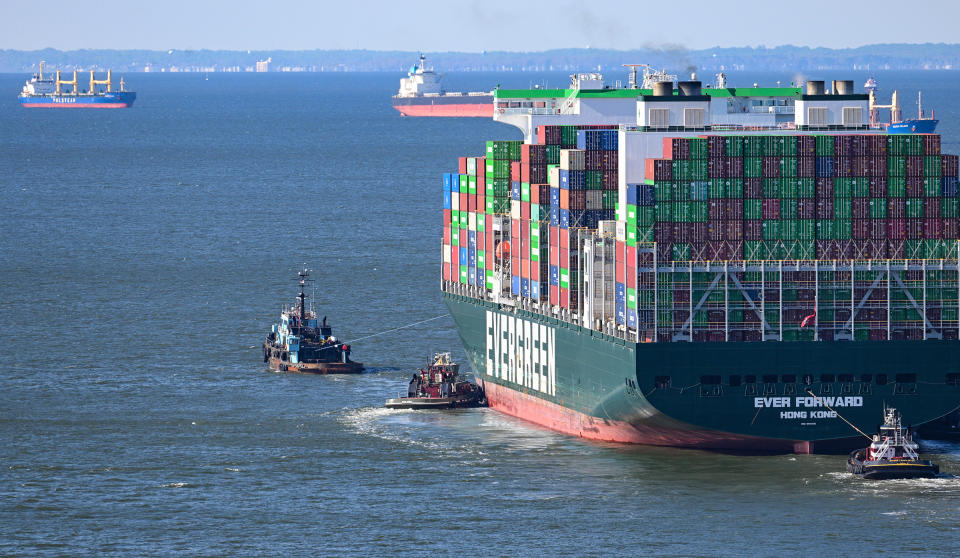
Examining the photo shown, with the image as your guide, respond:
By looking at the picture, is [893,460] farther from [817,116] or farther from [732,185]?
[817,116]

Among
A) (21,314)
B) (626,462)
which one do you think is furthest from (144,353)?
(626,462)

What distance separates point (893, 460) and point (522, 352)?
19.5 meters

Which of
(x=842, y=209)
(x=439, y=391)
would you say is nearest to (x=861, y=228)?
(x=842, y=209)

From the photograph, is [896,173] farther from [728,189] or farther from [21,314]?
[21,314]

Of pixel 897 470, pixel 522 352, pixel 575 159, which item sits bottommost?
pixel 897 470

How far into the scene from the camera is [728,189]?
7494cm

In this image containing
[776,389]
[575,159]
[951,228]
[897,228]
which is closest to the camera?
[776,389]

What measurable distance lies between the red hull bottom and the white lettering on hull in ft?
2.51

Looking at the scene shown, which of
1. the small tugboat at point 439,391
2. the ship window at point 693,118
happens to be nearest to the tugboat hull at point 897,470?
the ship window at point 693,118

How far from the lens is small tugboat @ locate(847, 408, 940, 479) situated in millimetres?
71750

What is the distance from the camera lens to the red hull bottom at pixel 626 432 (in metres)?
76.0

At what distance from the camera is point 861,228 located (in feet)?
248

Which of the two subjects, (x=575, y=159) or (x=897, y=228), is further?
(x=575, y=159)

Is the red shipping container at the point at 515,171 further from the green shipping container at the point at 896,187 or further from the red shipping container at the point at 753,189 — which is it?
the green shipping container at the point at 896,187
